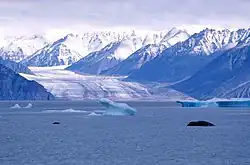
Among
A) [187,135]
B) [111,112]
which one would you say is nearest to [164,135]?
[187,135]

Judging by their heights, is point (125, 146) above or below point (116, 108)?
above

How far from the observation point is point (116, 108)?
125375 mm

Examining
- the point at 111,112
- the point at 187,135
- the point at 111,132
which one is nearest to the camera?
the point at 187,135

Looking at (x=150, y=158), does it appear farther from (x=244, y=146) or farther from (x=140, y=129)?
(x=140, y=129)

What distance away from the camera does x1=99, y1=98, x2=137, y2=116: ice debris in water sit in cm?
11576

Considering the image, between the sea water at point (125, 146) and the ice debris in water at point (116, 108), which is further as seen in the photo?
the ice debris in water at point (116, 108)

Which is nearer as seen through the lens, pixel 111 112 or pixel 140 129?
pixel 140 129

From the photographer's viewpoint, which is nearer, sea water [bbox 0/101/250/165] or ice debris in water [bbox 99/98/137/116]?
sea water [bbox 0/101/250/165]

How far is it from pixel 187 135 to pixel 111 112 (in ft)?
177

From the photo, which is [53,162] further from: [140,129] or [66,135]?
[140,129]

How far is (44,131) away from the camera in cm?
8875

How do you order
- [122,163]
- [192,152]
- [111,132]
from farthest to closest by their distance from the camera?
[111,132]
[192,152]
[122,163]

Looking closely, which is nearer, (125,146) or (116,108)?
(125,146)

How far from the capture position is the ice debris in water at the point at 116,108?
A: 116m
